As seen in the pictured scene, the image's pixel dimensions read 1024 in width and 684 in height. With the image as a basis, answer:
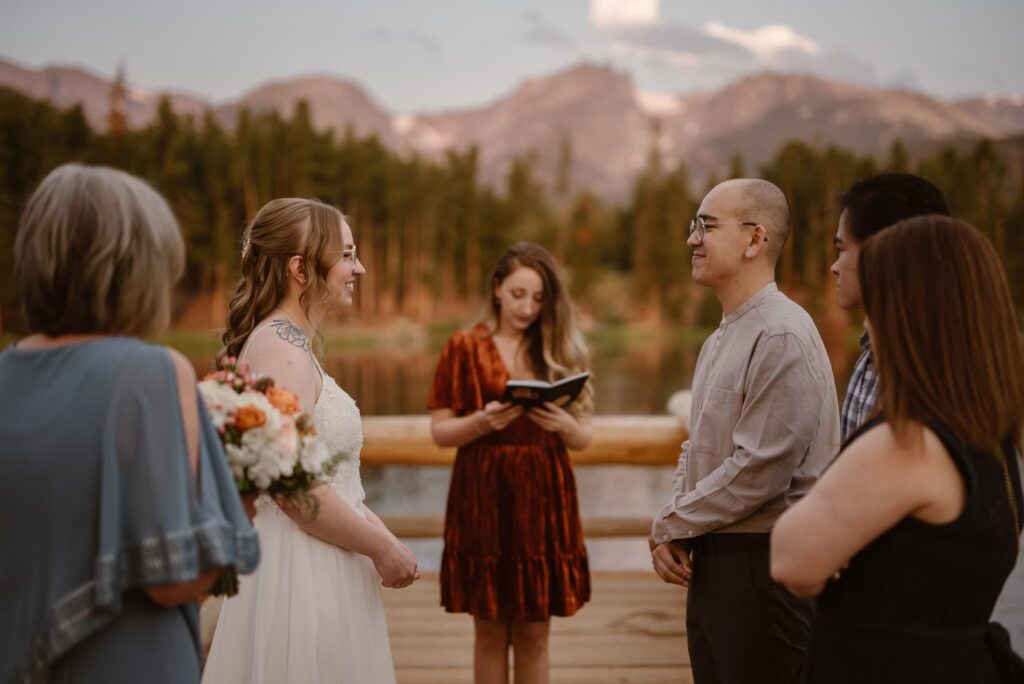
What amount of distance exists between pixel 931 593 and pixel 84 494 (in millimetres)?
1554

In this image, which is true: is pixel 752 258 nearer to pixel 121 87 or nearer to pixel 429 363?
pixel 429 363

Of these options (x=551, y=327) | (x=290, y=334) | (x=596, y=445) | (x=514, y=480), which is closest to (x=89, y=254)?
(x=290, y=334)

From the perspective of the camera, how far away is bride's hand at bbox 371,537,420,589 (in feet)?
7.68

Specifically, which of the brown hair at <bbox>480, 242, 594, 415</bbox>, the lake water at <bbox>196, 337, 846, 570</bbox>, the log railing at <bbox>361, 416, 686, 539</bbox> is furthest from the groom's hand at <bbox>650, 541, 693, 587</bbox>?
the log railing at <bbox>361, 416, 686, 539</bbox>

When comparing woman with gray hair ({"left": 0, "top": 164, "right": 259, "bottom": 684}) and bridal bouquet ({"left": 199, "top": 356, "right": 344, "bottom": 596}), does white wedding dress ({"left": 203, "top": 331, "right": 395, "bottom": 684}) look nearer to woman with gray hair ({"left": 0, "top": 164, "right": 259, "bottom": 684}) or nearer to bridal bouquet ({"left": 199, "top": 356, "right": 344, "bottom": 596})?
bridal bouquet ({"left": 199, "top": 356, "right": 344, "bottom": 596})

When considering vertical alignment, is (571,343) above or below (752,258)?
below

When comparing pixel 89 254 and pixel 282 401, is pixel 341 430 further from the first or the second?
pixel 89 254

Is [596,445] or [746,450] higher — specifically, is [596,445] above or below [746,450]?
below

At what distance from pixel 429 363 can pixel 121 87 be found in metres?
17.1

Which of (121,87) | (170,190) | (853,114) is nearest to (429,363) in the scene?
(170,190)

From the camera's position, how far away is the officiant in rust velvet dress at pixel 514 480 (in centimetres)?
328

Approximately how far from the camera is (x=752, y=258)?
Result: 2514 millimetres

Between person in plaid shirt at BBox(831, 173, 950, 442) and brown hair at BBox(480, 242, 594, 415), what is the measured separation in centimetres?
137

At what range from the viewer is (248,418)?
5.61 ft
